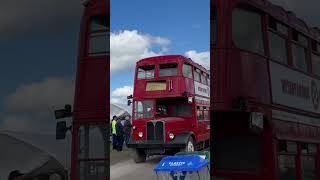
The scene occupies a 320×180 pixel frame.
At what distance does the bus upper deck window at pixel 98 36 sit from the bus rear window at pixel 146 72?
174mm

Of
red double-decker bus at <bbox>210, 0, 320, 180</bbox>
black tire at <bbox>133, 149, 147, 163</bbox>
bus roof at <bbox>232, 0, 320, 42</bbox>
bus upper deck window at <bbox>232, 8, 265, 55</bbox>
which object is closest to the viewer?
black tire at <bbox>133, 149, 147, 163</bbox>

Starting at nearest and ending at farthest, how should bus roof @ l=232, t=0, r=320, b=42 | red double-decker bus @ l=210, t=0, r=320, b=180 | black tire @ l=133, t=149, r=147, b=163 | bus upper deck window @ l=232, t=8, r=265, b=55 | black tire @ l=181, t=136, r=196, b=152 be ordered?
1. black tire @ l=133, t=149, r=147, b=163
2. black tire @ l=181, t=136, r=196, b=152
3. red double-decker bus @ l=210, t=0, r=320, b=180
4. bus upper deck window @ l=232, t=8, r=265, b=55
5. bus roof @ l=232, t=0, r=320, b=42

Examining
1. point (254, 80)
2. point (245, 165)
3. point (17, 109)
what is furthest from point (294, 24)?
point (17, 109)

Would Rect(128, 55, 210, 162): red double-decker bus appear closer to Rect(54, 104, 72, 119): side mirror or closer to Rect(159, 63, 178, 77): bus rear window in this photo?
Rect(159, 63, 178, 77): bus rear window

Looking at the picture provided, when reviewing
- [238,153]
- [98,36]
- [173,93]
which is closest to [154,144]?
[173,93]

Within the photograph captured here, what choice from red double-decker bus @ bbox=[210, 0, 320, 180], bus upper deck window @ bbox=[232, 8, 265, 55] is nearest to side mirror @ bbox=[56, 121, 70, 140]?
red double-decker bus @ bbox=[210, 0, 320, 180]

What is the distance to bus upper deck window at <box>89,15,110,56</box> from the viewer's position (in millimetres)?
1807

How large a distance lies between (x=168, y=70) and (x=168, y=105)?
0.13 meters

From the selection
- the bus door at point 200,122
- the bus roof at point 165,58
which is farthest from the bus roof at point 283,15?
the bus door at point 200,122

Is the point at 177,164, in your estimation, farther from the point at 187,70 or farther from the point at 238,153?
the point at 238,153

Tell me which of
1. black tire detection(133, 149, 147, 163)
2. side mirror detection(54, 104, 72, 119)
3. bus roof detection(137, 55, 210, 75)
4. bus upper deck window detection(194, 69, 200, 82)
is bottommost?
black tire detection(133, 149, 147, 163)

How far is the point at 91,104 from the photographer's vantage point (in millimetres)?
Answer: 1815

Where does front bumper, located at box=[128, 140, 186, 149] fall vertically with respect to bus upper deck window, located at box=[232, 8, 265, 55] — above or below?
below

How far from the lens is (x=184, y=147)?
1741 mm
